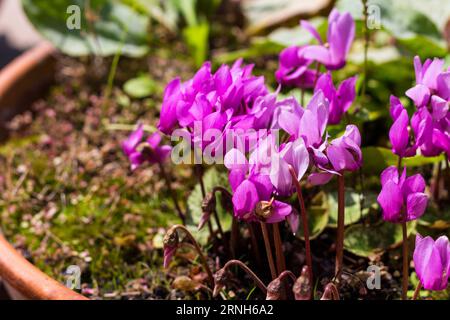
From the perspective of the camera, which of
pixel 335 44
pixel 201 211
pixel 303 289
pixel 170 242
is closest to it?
pixel 303 289

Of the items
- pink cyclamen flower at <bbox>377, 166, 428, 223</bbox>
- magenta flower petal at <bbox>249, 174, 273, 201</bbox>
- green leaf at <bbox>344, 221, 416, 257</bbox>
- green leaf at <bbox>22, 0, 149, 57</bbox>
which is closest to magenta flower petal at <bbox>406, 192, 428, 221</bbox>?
pink cyclamen flower at <bbox>377, 166, 428, 223</bbox>

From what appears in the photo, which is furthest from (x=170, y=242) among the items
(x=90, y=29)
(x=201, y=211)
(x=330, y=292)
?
(x=90, y=29)

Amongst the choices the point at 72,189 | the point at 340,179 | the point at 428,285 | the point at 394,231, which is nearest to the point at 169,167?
the point at 72,189

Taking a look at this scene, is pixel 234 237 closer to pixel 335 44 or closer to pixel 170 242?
pixel 170 242

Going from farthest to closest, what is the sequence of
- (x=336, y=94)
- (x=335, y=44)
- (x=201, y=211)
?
(x=201, y=211) → (x=335, y=44) → (x=336, y=94)

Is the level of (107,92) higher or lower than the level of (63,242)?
higher

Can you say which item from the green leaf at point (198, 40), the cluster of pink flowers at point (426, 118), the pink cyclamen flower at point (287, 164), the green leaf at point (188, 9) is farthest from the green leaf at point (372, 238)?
the green leaf at point (188, 9)

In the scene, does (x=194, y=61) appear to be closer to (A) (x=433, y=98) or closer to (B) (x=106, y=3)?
(B) (x=106, y=3)
